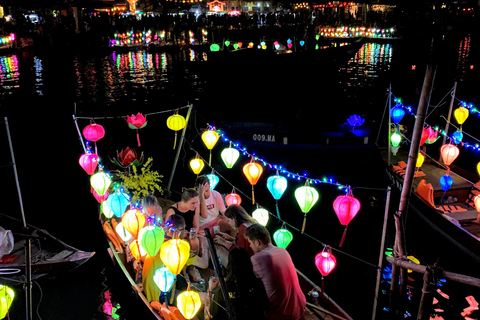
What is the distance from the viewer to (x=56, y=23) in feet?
134

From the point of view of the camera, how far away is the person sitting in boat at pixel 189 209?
6488 mm

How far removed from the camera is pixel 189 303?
4.91m

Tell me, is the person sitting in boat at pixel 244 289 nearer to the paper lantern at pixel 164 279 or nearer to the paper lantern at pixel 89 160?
the paper lantern at pixel 164 279

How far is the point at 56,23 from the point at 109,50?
6.17 metres

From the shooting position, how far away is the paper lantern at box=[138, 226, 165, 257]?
506 centimetres

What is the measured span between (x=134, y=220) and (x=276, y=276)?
2498 mm

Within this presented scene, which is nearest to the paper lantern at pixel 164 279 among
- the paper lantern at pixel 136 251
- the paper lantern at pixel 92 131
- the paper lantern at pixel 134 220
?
the paper lantern at pixel 136 251

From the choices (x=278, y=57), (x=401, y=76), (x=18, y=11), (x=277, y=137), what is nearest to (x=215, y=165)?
(x=277, y=137)

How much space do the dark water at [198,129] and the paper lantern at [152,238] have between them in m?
2.19

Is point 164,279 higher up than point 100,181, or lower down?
lower down

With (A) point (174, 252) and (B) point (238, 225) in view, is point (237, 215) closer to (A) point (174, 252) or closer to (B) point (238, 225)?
(B) point (238, 225)

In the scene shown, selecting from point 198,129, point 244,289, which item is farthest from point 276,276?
point 198,129

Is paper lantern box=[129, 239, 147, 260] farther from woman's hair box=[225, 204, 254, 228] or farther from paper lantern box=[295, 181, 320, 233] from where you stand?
paper lantern box=[295, 181, 320, 233]

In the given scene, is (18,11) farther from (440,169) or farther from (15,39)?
(440,169)
